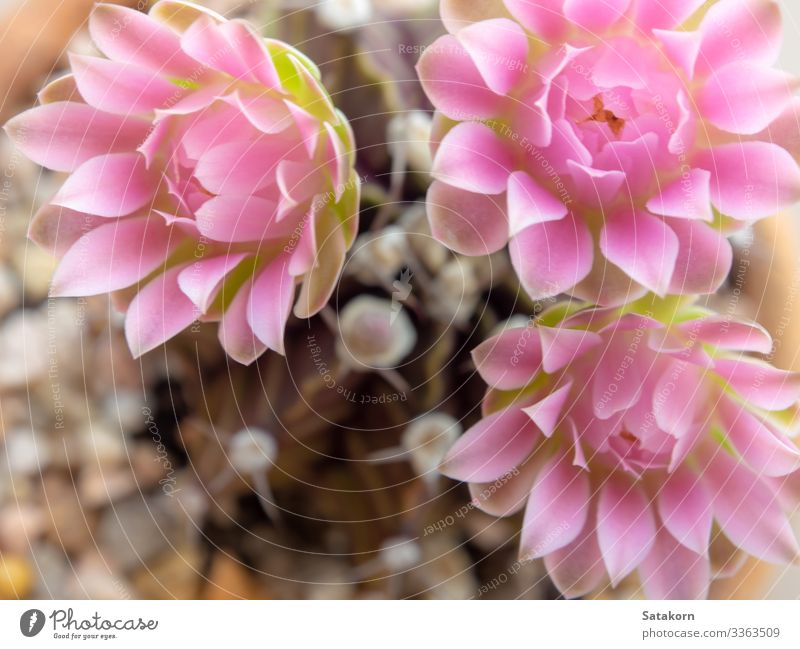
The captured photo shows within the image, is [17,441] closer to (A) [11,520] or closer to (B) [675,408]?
(A) [11,520]

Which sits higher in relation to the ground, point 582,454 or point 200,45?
point 200,45

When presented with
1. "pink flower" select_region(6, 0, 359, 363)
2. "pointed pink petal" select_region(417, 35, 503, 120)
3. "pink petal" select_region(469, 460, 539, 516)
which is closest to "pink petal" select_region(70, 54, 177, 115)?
"pink flower" select_region(6, 0, 359, 363)

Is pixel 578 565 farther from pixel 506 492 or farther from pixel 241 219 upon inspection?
pixel 241 219

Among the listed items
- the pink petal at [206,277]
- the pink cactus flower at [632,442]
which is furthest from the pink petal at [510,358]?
the pink petal at [206,277]

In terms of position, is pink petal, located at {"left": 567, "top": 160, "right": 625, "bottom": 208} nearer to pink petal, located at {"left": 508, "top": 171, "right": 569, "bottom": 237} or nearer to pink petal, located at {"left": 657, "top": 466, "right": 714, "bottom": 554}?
pink petal, located at {"left": 508, "top": 171, "right": 569, "bottom": 237}

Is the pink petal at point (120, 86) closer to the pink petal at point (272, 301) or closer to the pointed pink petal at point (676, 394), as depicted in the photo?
the pink petal at point (272, 301)

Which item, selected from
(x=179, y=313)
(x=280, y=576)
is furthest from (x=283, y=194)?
(x=280, y=576)
